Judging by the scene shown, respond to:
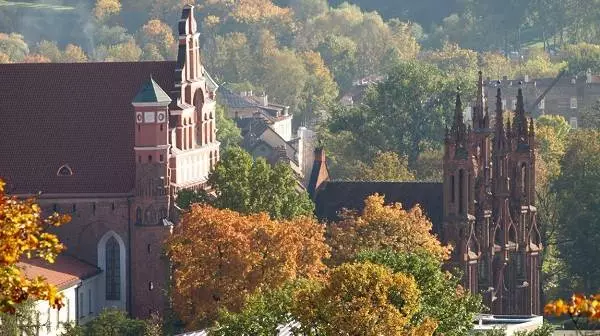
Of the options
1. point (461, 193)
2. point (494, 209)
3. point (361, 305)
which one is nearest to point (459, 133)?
point (461, 193)

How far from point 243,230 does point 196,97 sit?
61.8 ft

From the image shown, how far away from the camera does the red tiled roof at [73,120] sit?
372ft

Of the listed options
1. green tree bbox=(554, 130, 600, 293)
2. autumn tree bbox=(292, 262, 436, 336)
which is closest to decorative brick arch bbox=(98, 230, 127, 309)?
green tree bbox=(554, 130, 600, 293)

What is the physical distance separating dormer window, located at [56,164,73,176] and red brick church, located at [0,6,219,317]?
38 mm

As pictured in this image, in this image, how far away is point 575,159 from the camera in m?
139

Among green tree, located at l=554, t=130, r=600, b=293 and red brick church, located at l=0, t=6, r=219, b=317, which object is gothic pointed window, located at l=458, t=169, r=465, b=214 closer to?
red brick church, located at l=0, t=6, r=219, b=317

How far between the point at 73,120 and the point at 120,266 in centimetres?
724

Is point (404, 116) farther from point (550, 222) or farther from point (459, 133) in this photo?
point (459, 133)

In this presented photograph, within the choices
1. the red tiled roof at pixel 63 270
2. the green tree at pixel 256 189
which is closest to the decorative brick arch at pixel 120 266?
the red tiled roof at pixel 63 270

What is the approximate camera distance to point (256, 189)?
354 ft

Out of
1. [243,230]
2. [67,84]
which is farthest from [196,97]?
[243,230]

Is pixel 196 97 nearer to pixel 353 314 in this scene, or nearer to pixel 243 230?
pixel 243 230

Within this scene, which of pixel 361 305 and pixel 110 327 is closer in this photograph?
pixel 361 305

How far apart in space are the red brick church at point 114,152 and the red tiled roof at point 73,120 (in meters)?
0.04
